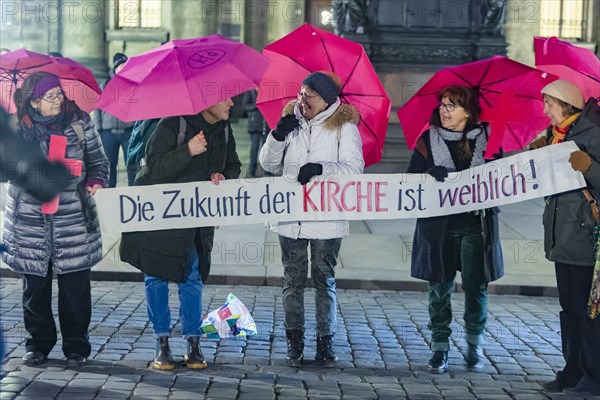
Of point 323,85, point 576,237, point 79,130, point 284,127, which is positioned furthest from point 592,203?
point 79,130

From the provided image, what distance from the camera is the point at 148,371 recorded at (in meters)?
6.74

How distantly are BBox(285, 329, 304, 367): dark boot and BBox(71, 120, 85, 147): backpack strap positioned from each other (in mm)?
1692

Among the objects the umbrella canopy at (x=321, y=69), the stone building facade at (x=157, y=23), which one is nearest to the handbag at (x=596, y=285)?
the umbrella canopy at (x=321, y=69)

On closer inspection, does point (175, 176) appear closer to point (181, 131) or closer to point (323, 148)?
point (181, 131)

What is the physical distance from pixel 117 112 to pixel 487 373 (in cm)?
268

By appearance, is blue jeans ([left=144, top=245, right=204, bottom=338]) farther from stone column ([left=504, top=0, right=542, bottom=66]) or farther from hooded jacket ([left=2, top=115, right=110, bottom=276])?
stone column ([left=504, top=0, right=542, bottom=66])

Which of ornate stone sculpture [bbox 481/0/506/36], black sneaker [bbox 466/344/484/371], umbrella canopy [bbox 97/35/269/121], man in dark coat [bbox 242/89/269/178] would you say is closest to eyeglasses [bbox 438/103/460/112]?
umbrella canopy [bbox 97/35/269/121]

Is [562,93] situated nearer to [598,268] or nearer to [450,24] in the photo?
[598,268]

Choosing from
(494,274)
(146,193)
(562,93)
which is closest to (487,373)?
(494,274)

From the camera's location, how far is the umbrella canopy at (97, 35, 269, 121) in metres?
6.54

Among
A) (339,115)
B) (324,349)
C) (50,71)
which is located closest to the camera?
(50,71)

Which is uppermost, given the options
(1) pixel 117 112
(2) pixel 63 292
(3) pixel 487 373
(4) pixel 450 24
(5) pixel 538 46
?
(4) pixel 450 24

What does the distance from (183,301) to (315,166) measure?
3.65 ft

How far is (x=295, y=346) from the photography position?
23.6 ft
